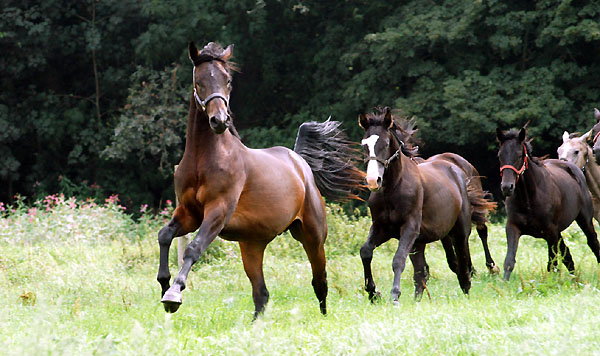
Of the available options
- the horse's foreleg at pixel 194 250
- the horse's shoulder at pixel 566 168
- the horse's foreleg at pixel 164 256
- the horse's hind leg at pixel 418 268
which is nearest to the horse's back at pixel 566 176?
the horse's shoulder at pixel 566 168

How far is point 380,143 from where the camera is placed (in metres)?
7.72

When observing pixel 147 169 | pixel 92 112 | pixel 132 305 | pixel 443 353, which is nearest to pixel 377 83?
pixel 147 169

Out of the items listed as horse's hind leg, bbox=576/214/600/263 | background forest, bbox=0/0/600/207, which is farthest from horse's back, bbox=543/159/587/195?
Result: background forest, bbox=0/0/600/207

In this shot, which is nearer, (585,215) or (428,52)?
(585,215)

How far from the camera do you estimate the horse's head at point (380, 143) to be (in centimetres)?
749

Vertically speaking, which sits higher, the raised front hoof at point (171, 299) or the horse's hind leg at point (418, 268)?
the raised front hoof at point (171, 299)

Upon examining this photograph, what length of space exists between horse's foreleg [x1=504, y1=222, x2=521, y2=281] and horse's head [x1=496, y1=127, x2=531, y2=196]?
65 cm

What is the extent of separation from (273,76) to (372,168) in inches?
753

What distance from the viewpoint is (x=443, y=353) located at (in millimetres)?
4930

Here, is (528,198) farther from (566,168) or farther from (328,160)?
(328,160)

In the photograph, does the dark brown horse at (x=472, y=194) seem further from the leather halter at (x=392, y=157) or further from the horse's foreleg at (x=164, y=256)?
the horse's foreleg at (x=164, y=256)

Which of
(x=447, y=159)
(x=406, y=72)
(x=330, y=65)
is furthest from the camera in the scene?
(x=330, y=65)

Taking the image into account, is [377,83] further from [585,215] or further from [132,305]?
[132,305]

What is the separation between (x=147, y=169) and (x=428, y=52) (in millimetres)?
10524
